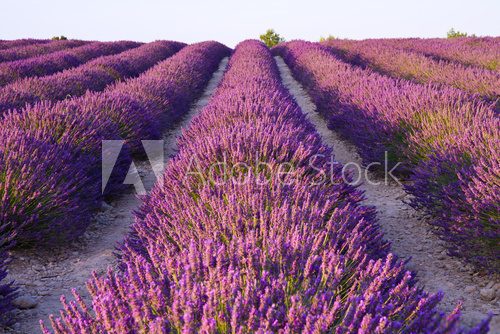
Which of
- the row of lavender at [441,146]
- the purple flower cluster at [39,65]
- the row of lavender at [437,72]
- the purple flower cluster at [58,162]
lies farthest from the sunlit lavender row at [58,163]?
the row of lavender at [437,72]

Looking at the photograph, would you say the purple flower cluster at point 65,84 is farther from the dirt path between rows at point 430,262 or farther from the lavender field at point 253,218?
the dirt path between rows at point 430,262

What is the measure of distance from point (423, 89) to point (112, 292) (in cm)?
475

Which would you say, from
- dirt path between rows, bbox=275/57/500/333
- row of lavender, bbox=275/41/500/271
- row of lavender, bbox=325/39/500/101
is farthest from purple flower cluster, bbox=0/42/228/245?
row of lavender, bbox=325/39/500/101

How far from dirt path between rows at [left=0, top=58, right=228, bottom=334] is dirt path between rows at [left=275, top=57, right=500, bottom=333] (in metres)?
2.03

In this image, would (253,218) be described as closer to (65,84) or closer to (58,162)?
(58,162)

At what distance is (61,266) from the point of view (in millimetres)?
3264

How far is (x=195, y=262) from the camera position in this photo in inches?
68.4

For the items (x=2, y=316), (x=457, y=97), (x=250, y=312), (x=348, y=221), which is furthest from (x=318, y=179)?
(x=457, y=97)

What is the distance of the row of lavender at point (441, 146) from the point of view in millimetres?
2871

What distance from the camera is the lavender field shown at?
151 centimetres

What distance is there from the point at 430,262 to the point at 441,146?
1.23 metres

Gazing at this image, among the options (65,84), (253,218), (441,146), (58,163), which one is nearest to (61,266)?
(58,163)

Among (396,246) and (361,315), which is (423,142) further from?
(361,315)

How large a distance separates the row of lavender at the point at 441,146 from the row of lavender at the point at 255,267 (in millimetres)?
712
